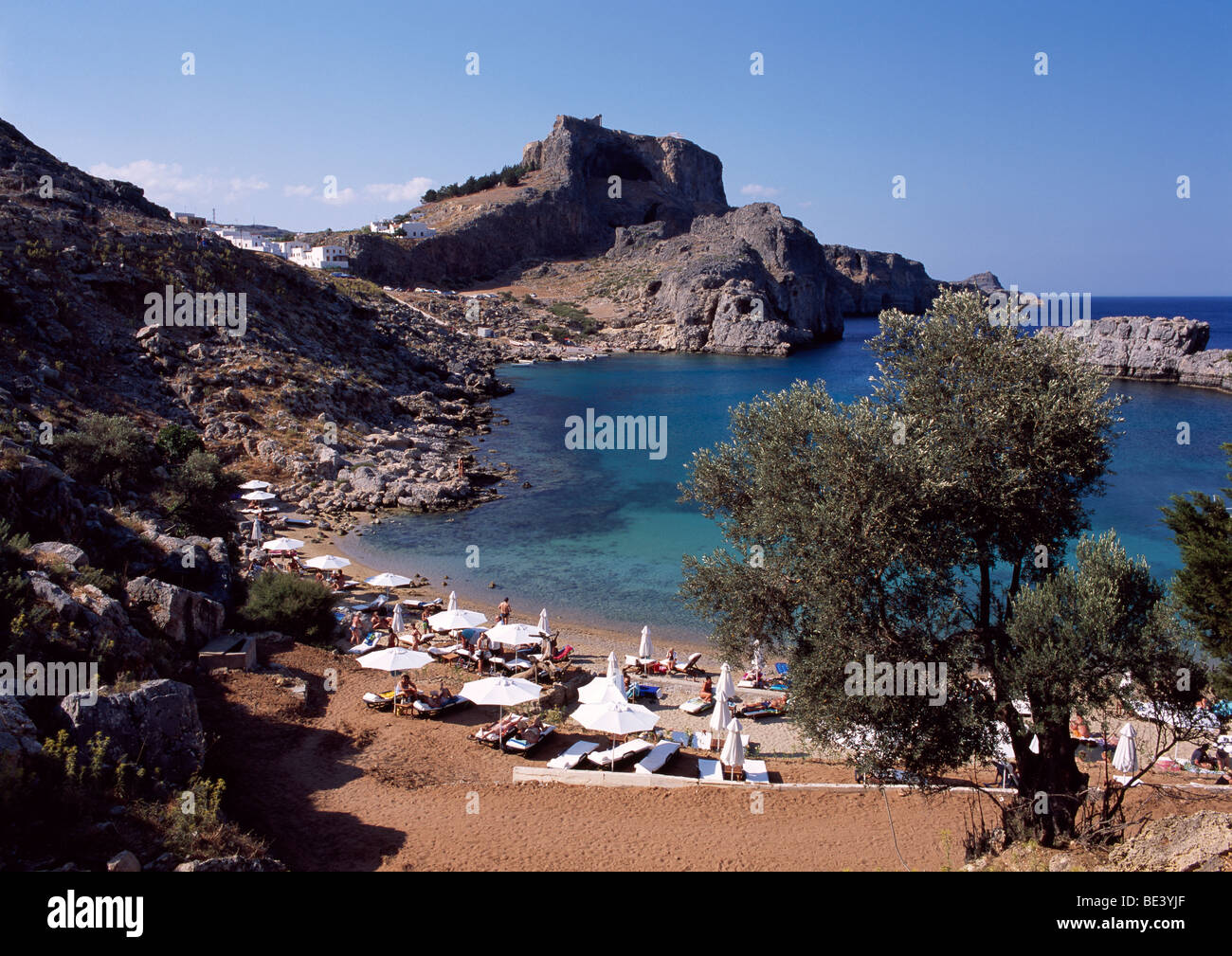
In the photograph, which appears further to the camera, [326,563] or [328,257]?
[328,257]

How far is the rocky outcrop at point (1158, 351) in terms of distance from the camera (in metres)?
76.3

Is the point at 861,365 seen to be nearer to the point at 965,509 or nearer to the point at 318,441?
the point at 318,441

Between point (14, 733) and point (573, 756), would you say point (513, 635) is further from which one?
point (14, 733)

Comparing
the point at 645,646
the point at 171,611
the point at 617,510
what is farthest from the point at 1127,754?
the point at 617,510

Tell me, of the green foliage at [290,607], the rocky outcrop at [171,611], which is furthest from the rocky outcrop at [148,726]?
the green foliage at [290,607]

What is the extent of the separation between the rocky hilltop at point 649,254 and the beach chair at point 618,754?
93.3 m

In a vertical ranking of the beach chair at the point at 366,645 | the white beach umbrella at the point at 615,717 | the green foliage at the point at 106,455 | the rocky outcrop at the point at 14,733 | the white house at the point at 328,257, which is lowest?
the beach chair at the point at 366,645

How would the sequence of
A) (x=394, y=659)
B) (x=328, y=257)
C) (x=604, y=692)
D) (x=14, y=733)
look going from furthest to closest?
(x=328, y=257)
(x=394, y=659)
(x=604, y=692)
(x=14, y=733)

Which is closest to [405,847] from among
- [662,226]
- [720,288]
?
[720,288]

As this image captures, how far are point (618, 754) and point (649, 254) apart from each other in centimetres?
12712

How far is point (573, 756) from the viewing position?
1352 cm

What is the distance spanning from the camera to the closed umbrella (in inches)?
570

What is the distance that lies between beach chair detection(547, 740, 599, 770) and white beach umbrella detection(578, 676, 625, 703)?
2.56ft

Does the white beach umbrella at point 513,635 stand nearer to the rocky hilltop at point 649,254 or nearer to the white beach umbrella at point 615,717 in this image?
the white beach umbrella at point 615,717
